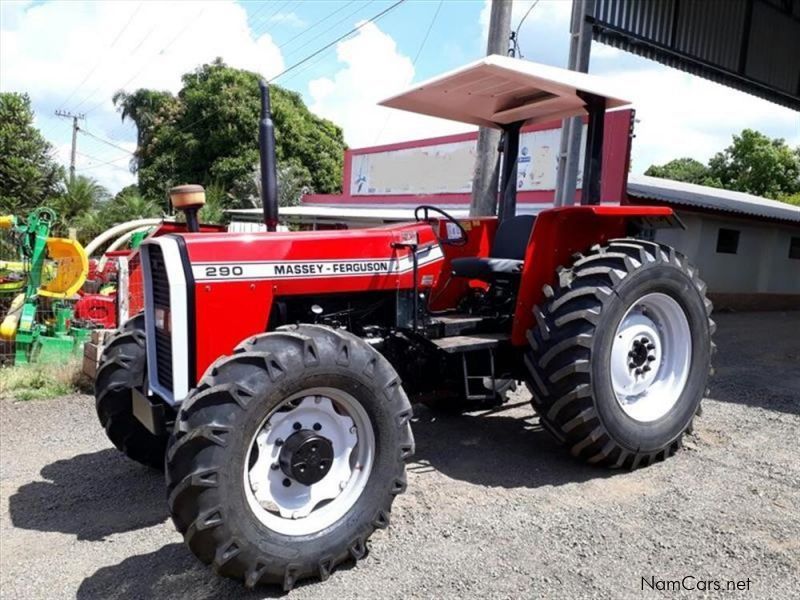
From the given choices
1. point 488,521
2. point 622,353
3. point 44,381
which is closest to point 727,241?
point 622,353

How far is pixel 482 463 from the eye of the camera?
174 inches

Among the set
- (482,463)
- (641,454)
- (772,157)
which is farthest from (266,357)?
(772,157)

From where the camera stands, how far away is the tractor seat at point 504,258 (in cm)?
444

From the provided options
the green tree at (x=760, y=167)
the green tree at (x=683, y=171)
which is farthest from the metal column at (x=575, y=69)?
the green tree at (x=683, y=171)

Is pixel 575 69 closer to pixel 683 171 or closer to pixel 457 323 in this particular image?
pixel 457 323

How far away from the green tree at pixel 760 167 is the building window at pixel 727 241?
19.2 m

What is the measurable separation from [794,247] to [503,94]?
1534cm

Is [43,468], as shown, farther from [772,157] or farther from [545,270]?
[772,157]

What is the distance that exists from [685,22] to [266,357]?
1050cm

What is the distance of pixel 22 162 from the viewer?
47.9 feet

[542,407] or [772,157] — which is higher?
[772,157]

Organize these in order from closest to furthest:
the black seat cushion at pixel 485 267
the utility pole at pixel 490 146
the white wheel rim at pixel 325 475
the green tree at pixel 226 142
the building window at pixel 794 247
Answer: the white wheel rim at pixel 325 475 → the black seat cushion at pixel 485 267 → the utility pole at pixel 490 146 → the building window at pixel 794 247 → the green tree at pixel 226 142

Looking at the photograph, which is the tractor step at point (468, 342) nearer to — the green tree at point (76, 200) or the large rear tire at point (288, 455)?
the large rear tire at point (288, 455)

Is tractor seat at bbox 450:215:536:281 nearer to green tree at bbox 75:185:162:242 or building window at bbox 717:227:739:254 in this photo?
green tree at bbox 75:185:162:242
